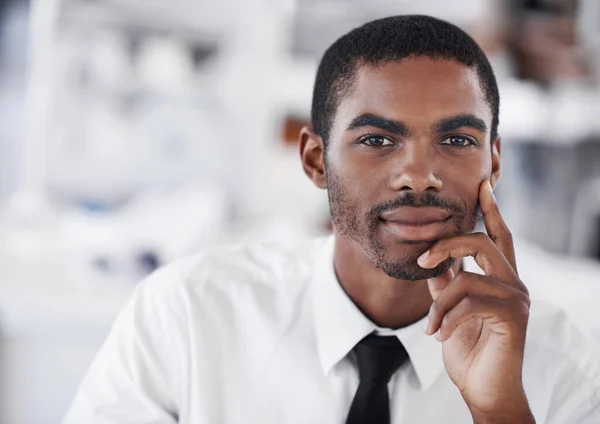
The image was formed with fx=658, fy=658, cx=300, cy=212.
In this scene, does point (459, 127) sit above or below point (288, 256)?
above

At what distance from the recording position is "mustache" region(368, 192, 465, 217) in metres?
0.81

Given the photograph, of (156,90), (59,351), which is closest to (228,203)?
(156,90)

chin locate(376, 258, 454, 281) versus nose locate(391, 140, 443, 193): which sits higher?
nose locate(391, 140, 443, 193)

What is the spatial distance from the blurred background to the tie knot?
4.44 feet

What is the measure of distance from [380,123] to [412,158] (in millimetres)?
65

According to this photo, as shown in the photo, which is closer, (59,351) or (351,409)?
(351,409)

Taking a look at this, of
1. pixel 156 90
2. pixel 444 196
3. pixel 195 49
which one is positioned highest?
pixel 195 49

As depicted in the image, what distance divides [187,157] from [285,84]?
1.72ft

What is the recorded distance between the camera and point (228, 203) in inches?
108

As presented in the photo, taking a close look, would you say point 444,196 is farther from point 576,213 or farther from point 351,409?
point 576,213

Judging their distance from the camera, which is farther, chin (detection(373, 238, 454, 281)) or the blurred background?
the blurred background

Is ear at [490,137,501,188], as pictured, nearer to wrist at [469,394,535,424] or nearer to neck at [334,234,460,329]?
neck at [334,234,460,329]

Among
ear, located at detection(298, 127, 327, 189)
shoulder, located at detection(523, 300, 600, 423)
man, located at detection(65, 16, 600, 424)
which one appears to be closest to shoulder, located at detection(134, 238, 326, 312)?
man, located at detection(65, 16, 600, 424)

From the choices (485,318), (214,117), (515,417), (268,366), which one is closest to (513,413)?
(515,417)
